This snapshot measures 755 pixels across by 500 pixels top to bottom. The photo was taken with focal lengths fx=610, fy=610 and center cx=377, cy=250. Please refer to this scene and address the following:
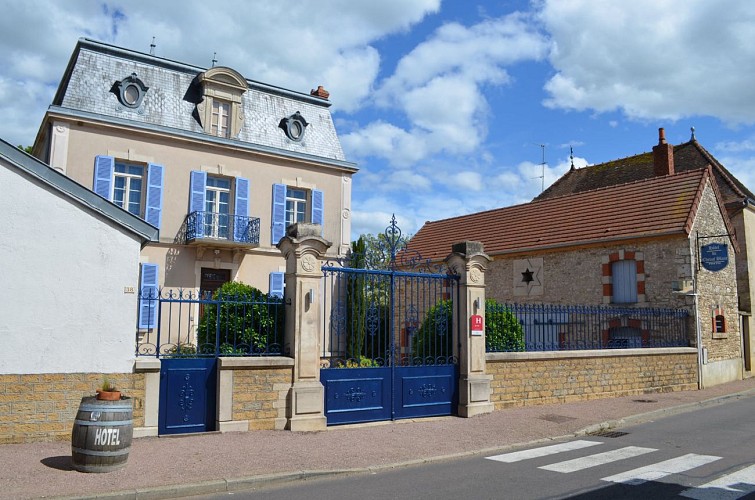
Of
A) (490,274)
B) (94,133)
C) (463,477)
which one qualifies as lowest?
(463,477)

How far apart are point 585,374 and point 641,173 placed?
15.6m

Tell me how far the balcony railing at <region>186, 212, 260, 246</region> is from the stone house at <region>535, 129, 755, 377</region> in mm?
13146

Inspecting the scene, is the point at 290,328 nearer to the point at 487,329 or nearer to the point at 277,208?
the point at 487,329

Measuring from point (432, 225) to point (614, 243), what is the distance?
10.1m

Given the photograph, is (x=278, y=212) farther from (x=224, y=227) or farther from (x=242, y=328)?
(x=242, y=328)

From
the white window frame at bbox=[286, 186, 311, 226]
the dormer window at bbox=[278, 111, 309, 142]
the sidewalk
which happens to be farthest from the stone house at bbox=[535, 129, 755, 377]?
the dormer window at bbox=[278, 111, 309, 142]

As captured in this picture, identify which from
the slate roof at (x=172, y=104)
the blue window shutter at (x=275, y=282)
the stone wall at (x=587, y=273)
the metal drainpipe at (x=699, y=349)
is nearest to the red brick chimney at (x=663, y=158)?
the stone wall at (x=587, y=273)

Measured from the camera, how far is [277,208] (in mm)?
19875

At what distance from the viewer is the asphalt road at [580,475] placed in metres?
6.06

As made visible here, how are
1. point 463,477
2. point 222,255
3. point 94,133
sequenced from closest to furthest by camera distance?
point 463,477
point 94,133
point 222,255

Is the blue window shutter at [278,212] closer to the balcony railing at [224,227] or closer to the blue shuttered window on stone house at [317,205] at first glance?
the balcony railing at [224,227]

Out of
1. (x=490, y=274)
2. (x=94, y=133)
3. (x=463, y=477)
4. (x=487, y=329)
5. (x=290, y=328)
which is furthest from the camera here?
(x=490, y=274)

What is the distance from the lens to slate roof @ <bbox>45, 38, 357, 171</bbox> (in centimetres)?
1739

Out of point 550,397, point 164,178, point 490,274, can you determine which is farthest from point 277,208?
point 550,397
